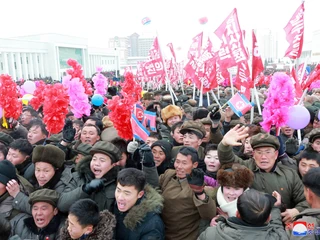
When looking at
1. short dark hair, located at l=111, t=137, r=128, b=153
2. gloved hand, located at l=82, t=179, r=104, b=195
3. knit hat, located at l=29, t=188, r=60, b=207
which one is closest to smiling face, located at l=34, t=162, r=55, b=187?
knit hat, located at l=29, t=188, r=60, b=207

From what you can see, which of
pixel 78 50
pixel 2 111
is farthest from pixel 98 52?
pixel 2 111

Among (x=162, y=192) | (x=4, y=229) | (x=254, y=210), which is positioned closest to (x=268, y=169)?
(x=162, y=192)

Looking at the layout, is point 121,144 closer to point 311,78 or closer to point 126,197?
point 126,197

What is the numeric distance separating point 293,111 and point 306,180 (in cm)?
202

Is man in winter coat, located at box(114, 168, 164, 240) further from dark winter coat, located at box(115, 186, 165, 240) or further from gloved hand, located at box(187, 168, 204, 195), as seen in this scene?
gloved hand, located at box(187, 168, 204, 195)

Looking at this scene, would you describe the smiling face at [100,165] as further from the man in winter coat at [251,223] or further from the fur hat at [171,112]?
the fur hat at [171,112]

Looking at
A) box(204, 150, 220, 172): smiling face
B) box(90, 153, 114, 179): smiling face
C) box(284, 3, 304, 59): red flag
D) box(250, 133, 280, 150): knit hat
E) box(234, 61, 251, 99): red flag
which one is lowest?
box(204, 150, 220, 172): smiling face

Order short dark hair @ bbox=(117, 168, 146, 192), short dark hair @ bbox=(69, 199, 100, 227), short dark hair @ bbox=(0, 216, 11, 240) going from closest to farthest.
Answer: short dark hair @ bbox=(0, 216, 11, 240)
short dark hair @ bbox=(69, 199, 100, 227)
short dark hair @ bbox=(117, 168, 146, 192)

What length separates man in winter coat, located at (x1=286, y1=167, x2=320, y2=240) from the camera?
196 cm

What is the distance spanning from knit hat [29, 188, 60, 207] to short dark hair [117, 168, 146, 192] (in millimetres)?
629

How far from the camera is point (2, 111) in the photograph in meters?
5.54

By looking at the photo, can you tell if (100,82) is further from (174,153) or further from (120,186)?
(120,186)

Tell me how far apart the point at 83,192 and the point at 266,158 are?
5.53 ft

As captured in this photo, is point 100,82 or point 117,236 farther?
point 100,82
